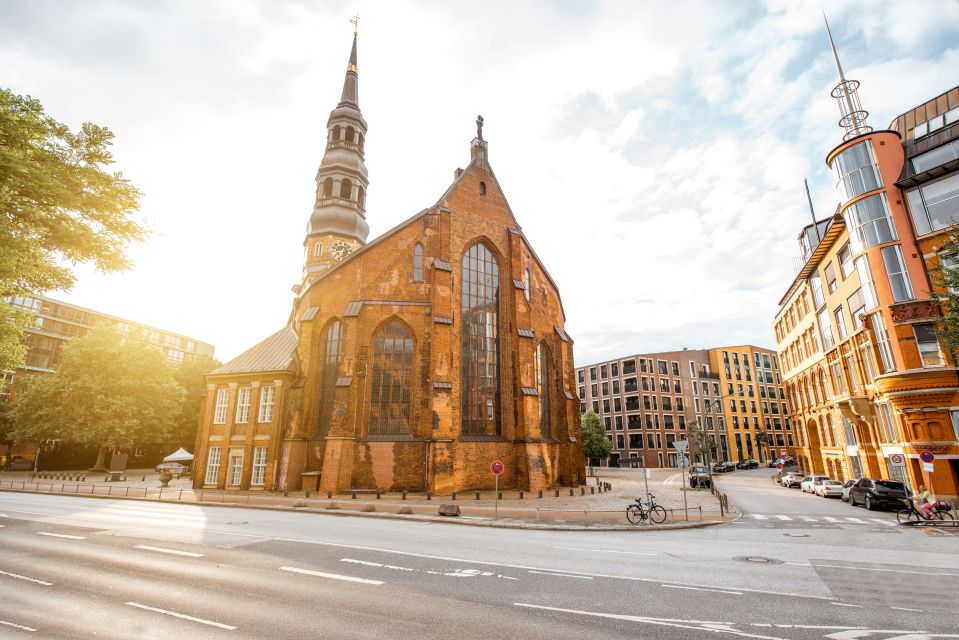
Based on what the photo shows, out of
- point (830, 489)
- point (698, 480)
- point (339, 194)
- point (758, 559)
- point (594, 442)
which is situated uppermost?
point (339, 194)

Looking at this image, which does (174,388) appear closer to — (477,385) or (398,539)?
(477,385)

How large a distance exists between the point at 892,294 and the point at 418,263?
2657cm

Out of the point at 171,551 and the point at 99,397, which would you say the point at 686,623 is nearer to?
the point at 171,551

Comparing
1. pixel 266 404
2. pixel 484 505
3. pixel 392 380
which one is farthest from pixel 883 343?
pixel 266 404

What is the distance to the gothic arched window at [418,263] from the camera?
98.4 ft

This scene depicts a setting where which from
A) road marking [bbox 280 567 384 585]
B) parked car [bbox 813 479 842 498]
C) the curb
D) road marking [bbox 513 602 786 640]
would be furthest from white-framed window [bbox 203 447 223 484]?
parked car [bbox 813 479 842 498]

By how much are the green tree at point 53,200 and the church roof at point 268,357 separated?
1717cm

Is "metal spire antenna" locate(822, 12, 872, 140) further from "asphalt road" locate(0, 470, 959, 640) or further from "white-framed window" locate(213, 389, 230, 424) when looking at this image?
"white-framed window" locate(213, 389, 230, 424)

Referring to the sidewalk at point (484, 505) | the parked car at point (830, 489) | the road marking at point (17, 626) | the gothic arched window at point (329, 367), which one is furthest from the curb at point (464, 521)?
the parked car at point (830, 489)

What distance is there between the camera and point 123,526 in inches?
595

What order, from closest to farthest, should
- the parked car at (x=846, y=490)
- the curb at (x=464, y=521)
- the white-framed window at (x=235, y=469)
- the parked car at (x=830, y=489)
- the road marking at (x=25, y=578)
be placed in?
1. the road marking at (x=25, y=578)
2. the curb at (x=464, y=521)
3. the parked car at (x=846, y=490)
4. the parked car at (x=830, y=489)
5. the white-framed window at (x=235, y=469)

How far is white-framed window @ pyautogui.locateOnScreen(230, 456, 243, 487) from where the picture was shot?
1178 inches

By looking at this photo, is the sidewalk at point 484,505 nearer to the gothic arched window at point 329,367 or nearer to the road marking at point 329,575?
the gothic arched window at point 329,367

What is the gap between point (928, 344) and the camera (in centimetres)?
2264
